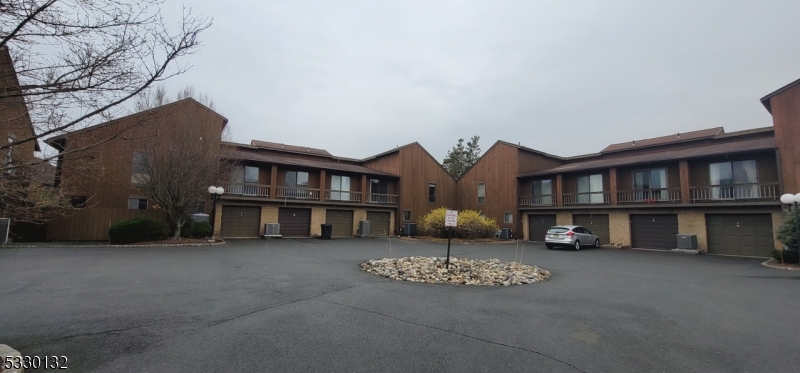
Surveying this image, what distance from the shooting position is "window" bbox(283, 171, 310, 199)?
924 inches

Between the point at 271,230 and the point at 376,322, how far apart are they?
18.0 meters

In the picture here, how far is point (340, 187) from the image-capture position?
26.1 m

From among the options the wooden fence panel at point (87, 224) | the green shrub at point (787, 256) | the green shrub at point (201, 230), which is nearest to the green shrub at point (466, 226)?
the green shrub at point (787, 256)

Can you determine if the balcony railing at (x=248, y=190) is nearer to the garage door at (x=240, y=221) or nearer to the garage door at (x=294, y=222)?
the garage door at (x=240, y=221)

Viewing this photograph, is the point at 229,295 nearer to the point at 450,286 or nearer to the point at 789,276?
the point at 450,286

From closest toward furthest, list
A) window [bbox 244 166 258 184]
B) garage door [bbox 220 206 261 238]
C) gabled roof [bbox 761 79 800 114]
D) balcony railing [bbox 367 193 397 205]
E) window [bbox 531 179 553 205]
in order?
gabled roof [bbox 761 79 800 114] < garage door [bbox 220 206 261 238] < window [bbox 244 166 258 184] < window [bbox 531 179 553 205] < balcony railing [bbox 367 193 397 205]

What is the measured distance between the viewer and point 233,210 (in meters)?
20.9

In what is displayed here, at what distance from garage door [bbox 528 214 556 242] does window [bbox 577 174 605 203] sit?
2.34m

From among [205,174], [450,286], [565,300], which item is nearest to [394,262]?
[450,286]

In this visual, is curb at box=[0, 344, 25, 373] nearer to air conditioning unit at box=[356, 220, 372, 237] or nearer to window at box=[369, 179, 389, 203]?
air conditioning unit at box=[356, 220, 372, 237]

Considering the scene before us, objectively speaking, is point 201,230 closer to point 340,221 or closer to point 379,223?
point 340,221

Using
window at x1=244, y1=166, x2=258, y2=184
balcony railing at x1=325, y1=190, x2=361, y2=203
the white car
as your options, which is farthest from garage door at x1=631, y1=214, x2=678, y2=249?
window at x1=244, y1=166, x2=258, y2=184

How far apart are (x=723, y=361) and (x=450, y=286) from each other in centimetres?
487

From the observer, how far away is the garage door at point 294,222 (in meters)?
22.6
